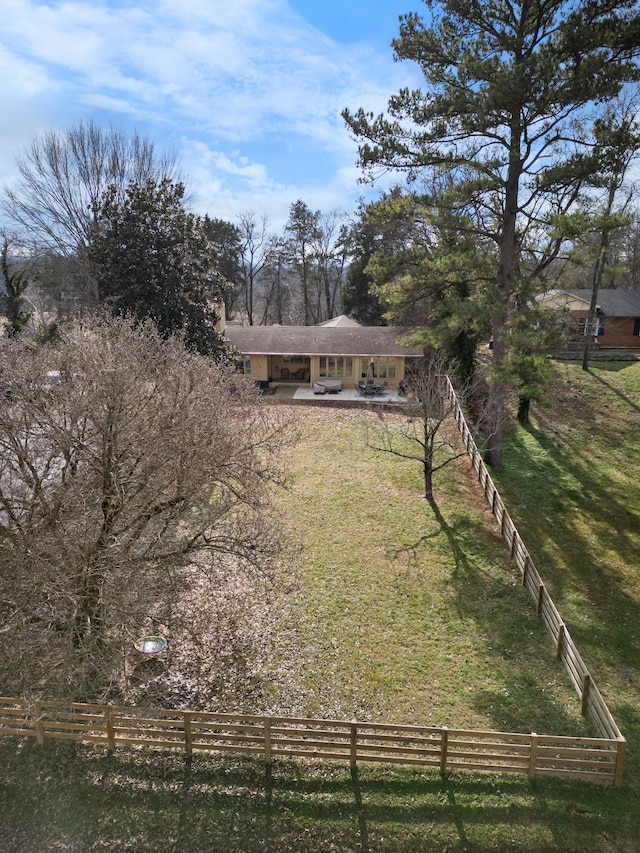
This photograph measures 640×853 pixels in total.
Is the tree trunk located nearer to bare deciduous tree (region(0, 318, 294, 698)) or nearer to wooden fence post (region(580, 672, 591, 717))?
wooden fence post (region(580, 672, 591, 717))

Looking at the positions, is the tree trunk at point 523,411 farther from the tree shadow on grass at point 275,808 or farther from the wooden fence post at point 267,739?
the wooden fence post at point 267,739

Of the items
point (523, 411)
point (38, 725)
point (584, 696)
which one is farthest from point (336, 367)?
point (38, 725)

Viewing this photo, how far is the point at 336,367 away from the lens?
94.2ft

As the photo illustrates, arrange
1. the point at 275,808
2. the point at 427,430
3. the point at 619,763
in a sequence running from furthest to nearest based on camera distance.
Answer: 1. the point at 427,430
2. the point at 619,763
3. the point at 275,808

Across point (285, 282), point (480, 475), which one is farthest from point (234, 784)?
point (285, 282)

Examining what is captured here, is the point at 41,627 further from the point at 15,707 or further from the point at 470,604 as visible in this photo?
the point at 470,604

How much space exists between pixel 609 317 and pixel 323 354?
16375 mm

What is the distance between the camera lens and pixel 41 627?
25.8 feet

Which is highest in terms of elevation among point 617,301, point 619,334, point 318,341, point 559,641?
point 617,301

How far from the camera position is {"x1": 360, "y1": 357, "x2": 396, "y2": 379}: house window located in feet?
92.2

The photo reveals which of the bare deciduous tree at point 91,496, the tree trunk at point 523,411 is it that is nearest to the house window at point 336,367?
the tree trunk at point 523,411

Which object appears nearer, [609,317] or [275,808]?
[275,808]

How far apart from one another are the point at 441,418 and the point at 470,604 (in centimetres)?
582

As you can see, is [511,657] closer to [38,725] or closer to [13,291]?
[38,725]
